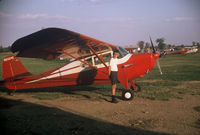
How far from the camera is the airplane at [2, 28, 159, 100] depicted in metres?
6.25

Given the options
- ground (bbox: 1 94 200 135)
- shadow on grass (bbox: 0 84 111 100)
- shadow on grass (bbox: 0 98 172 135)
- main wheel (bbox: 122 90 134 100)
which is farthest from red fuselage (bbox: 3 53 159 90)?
shadow on grass (bbox: 0 98 172 135)

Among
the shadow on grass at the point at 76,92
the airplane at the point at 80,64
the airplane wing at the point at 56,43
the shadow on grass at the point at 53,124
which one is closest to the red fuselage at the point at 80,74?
the airplane at the point at 80,64

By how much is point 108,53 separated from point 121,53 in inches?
21.2

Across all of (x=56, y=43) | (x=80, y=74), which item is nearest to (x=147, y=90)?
(x=80, y=74)

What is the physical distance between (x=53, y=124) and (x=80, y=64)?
3706 millimetres

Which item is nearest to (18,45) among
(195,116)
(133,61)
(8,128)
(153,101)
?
(8,128)

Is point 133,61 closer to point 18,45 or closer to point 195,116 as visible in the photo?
point 195,116

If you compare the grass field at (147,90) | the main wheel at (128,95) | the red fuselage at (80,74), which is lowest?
the grass field at (147,90)

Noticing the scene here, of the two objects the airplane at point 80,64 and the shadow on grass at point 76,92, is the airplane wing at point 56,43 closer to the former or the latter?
the airplane at point 80,64

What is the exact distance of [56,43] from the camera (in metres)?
6.00

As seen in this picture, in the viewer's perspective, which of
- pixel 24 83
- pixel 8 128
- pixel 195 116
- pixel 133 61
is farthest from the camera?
pixel 24 83

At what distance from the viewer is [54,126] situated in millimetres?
3967

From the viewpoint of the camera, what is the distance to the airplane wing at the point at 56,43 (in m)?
4.95

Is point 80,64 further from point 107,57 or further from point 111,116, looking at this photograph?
point 111,116
